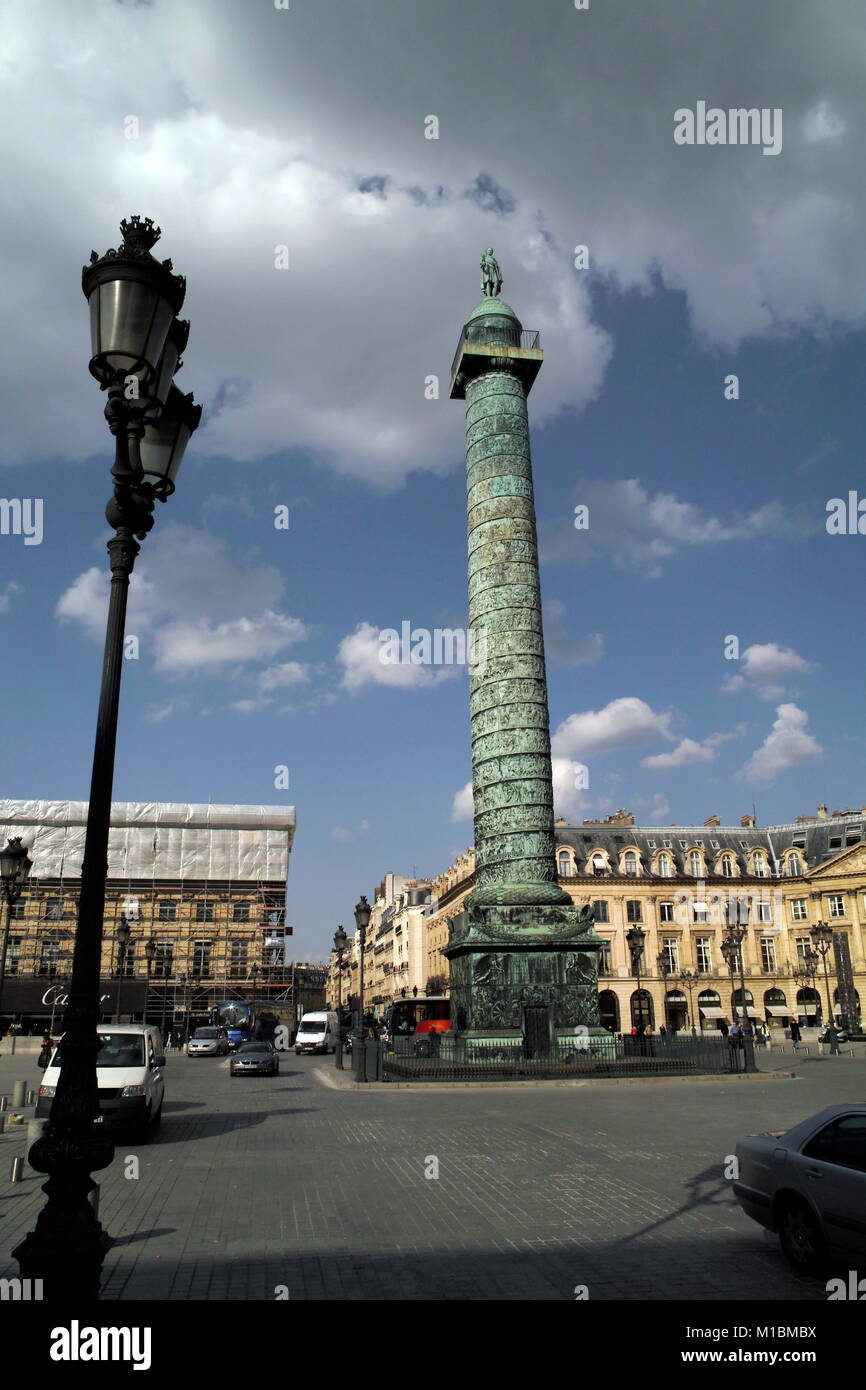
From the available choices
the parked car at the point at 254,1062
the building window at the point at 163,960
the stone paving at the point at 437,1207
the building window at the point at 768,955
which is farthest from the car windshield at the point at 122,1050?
the building window at the point at 768,955

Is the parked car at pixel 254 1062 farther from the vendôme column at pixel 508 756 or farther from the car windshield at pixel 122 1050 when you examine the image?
the car windshield at pixel 122 1050

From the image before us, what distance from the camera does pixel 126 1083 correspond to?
499 inches

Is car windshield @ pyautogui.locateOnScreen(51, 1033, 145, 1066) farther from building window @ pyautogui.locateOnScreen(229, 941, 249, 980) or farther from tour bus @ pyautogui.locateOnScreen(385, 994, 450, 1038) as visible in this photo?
building window @ pyautogui.locateOnScreen(229, 941, 249, 980)

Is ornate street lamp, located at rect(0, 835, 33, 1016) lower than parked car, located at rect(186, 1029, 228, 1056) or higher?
higher

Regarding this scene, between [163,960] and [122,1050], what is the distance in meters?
51.2

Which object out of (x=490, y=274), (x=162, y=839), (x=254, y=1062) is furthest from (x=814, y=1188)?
(x=162, y=839)

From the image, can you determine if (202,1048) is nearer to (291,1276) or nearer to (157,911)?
(157,911)

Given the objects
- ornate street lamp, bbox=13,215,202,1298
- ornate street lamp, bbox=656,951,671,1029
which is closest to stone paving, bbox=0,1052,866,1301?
ornate street lamp, bbox=13,215,202,1298

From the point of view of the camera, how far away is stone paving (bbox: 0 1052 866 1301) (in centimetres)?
607

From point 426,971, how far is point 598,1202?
240 ft

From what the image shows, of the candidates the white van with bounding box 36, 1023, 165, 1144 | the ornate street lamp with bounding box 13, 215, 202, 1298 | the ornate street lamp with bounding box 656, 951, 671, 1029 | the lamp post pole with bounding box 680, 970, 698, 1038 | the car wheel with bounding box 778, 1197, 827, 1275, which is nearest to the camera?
the ornate street lamp with bounding box 13, 215, 202, 1298

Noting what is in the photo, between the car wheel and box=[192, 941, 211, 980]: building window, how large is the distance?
60038 mm

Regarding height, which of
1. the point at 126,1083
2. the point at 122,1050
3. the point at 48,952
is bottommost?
the point at 126,1083

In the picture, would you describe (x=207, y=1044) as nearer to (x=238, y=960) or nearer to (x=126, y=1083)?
(x=238, y=960)
